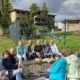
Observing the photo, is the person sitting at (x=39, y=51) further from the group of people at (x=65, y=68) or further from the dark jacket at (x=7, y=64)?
the group of people at (x=65, y=68)

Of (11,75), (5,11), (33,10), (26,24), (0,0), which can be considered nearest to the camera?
(11,75)

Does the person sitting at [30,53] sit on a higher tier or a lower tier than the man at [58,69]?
lower

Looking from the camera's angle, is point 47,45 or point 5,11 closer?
point 47,45

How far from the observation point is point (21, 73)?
12.1m

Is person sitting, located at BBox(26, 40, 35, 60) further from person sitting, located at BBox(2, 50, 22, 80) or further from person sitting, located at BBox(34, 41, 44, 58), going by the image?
person sitting, located at BBox(2, 50, 22, 80)

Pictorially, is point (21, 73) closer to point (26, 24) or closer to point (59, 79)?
point (59, 79)

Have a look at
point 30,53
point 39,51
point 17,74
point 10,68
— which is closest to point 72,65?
point 17,74

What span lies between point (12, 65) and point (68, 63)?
→ 1820mm

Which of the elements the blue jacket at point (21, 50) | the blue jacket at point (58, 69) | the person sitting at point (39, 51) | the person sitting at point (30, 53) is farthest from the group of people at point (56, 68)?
the person sitting at point (39, 51)

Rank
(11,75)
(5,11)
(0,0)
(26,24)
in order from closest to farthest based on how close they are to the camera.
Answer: (11,75) → (26,24) → (0,0) → (5,11)

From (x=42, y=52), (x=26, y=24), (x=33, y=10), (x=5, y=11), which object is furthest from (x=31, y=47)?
(x=33, y=10)

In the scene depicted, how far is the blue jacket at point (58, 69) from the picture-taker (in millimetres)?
10742

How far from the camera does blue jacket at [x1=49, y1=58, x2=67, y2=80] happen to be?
1074 cm

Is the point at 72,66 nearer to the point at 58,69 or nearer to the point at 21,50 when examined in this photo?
the point at 58,69
